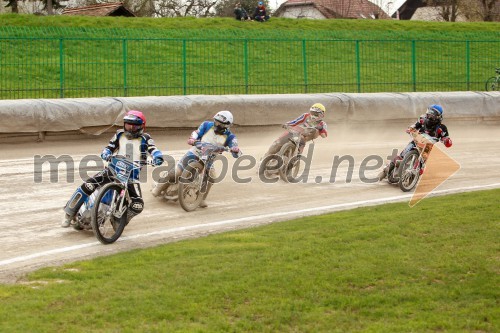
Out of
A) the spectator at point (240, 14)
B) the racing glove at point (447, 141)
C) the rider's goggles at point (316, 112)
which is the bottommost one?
the racing glove at point (447, 141)

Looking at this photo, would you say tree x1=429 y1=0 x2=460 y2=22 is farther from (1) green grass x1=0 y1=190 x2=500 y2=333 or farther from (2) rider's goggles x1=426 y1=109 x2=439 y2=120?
(1) green grass x1=0 y1=190 x2=500 y2=333

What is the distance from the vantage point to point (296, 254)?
430 inches

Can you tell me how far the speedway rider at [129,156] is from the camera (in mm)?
12727

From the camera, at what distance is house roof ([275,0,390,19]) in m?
60.8

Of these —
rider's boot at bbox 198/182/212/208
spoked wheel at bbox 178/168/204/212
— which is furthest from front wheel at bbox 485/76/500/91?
spoked wheel at bbox 178/168/204/212

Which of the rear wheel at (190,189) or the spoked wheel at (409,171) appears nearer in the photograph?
the rear wheel at (190,189)

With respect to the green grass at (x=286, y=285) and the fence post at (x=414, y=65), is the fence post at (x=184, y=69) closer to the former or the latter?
the fence post at (x=414, y=65)

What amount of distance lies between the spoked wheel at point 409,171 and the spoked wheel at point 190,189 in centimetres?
450

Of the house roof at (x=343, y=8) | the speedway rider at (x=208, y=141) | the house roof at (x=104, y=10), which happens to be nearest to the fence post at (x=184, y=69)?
the speedway rider at (x=208, y=141)

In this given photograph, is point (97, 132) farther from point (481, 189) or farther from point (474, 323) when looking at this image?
point (474, 323)

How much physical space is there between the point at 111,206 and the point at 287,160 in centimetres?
645

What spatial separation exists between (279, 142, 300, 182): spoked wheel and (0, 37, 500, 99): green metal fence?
7.93 metres

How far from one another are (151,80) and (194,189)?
11.8 m

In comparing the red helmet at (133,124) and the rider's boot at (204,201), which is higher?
the red helmet at (133,124)
